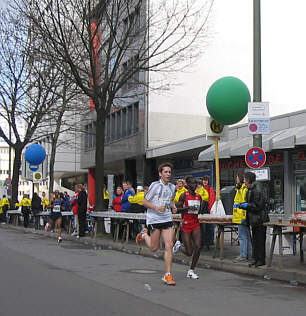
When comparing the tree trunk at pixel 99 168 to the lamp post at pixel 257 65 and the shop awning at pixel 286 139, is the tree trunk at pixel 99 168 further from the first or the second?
the lamp post at pixel 257 65

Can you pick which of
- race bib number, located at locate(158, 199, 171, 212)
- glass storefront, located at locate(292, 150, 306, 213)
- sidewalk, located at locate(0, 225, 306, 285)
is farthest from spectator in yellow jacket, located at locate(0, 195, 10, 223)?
race bib number, located at locate(158, 199, 171, 212)

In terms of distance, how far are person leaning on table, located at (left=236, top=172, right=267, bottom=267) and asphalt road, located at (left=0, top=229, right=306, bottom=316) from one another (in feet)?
2.05

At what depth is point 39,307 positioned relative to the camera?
674cm

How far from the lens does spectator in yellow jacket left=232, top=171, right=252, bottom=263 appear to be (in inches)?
425

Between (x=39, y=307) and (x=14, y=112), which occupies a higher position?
(x=14, y=112)

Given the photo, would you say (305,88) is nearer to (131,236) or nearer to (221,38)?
(221,38)

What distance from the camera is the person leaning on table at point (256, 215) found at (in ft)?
33.6

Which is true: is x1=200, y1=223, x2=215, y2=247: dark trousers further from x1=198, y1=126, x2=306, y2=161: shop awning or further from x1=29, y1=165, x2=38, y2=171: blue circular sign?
x1=29, y1=165, x2=38, y2=171: blue circular sign

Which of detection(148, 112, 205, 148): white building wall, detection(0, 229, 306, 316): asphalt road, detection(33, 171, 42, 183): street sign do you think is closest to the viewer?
detection(0, 229, 306, 316): asphalt road

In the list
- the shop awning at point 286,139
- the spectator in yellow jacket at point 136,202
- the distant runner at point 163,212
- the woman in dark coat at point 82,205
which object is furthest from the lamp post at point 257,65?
the woman in dark coat at point 82,205

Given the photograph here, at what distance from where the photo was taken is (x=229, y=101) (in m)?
12.3

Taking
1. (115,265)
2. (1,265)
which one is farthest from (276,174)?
(1,265)

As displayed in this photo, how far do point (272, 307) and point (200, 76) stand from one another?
81.0ft

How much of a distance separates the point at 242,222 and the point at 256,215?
54 centimetres
